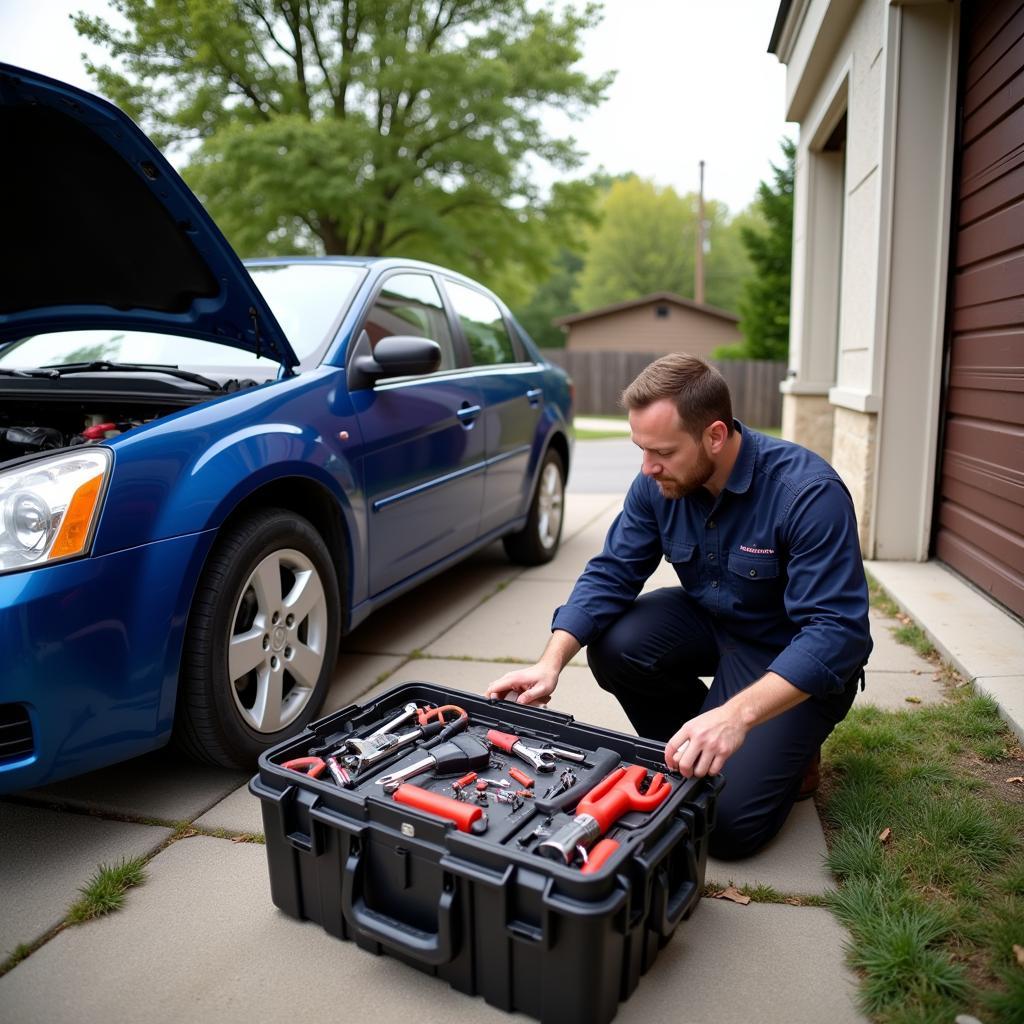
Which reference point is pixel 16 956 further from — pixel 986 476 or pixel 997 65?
pixel 997 65

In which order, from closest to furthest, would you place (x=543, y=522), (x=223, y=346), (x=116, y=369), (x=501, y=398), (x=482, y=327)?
(x=116, y=369)
(x=223, y=346)
(x=501, y=398)
(x=482, y=327)
(x=543, y=522)

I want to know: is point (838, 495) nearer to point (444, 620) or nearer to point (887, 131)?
point (444, 620)

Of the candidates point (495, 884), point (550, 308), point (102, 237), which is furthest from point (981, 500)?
point (550, 308)

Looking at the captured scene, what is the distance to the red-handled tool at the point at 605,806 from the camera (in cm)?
175

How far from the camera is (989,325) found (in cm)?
407

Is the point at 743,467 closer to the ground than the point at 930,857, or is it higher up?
higher up

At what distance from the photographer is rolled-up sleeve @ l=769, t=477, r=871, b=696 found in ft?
6.86

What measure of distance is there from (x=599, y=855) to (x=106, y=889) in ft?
4.16

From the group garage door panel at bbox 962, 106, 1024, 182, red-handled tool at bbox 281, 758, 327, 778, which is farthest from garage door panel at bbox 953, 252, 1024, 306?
red-handled tool at bbox 281, 758, 327, 778

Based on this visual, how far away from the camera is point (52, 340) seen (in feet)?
12.0

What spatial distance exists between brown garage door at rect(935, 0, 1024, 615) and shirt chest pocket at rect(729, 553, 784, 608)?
187 cm

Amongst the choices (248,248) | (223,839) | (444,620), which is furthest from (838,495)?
(248,248)

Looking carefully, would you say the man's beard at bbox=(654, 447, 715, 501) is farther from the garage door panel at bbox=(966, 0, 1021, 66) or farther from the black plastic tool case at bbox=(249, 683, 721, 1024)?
the garage door panel at bbox=(966, 0, 1021, 66)

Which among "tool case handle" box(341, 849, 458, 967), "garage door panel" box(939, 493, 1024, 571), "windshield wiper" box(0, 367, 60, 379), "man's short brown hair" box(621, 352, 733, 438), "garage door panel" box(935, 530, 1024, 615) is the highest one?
"windshield wiper" box(0, 367, 60, 379)
